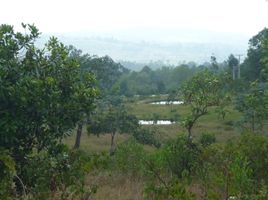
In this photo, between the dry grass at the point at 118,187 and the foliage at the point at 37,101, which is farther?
the dry grass at the point at 118,187

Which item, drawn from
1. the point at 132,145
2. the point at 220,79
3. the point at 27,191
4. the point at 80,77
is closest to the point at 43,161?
the point at 27,191

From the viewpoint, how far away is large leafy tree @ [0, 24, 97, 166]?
6.48 metres

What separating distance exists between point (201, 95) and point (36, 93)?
29.7ft

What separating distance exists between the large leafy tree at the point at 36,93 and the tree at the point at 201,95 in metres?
7.85

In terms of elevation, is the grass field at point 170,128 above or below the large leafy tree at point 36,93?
below

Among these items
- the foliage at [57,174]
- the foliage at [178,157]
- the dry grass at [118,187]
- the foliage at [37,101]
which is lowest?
the dry grass at [118,187]

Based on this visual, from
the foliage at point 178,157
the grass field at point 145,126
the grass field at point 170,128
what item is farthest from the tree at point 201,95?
the grass field at point 170,128

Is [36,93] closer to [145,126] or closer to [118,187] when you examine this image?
[118,187]

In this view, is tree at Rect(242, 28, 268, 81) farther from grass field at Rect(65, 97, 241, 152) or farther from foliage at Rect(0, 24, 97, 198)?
foliage at Rect(0, 24, 97, 198)

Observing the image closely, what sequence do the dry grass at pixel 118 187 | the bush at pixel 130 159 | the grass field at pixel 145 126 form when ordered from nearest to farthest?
the dry grass at pixel 118 187, the grass field at pixel 145 126, the bush at pixel 130 159

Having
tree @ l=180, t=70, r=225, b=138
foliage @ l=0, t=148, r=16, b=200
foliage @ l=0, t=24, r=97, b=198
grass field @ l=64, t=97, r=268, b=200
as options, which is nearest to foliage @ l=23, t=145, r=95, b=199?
foliage @ l=0, t=24, r=97, b=198

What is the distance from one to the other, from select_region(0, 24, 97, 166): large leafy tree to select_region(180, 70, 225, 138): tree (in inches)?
309

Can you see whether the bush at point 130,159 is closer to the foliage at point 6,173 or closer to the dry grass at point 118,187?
the dry grass at point 118,187

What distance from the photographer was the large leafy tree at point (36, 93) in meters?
6.48
